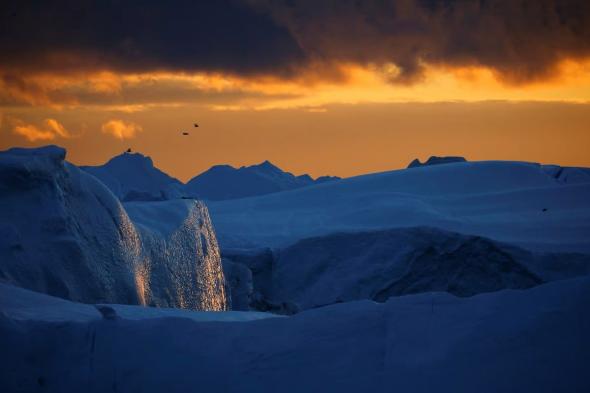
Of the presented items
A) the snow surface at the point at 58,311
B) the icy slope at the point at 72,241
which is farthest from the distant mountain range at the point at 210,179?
the snow surface at the point at 58,311

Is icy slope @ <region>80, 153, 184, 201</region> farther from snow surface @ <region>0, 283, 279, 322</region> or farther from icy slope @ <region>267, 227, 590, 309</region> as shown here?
snow surface @ <region>0, 283, 279, 322</region>

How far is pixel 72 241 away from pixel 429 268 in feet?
35.0

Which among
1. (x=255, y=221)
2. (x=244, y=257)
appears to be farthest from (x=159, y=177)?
(x=244, y=257)

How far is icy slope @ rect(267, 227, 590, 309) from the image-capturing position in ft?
57.0

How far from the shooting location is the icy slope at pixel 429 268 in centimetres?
1738

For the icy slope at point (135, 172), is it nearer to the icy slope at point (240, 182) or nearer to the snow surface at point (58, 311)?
the icy slope at point (240, 182)

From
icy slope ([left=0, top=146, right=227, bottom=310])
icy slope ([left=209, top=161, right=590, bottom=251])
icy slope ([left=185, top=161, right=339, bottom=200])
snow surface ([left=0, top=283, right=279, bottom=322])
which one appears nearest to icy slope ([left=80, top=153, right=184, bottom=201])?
icy slope ([left=185, top=161, right=339, bottom=200])

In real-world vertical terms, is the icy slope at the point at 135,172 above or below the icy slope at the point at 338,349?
above

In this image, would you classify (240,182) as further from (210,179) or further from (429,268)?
(429,268)

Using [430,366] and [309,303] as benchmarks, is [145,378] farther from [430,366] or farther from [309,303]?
[309,303]

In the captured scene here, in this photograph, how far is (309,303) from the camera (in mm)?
18422

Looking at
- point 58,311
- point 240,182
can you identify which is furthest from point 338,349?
point 240,182

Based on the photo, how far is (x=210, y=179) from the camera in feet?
219

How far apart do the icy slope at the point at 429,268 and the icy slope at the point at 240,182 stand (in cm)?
4379
